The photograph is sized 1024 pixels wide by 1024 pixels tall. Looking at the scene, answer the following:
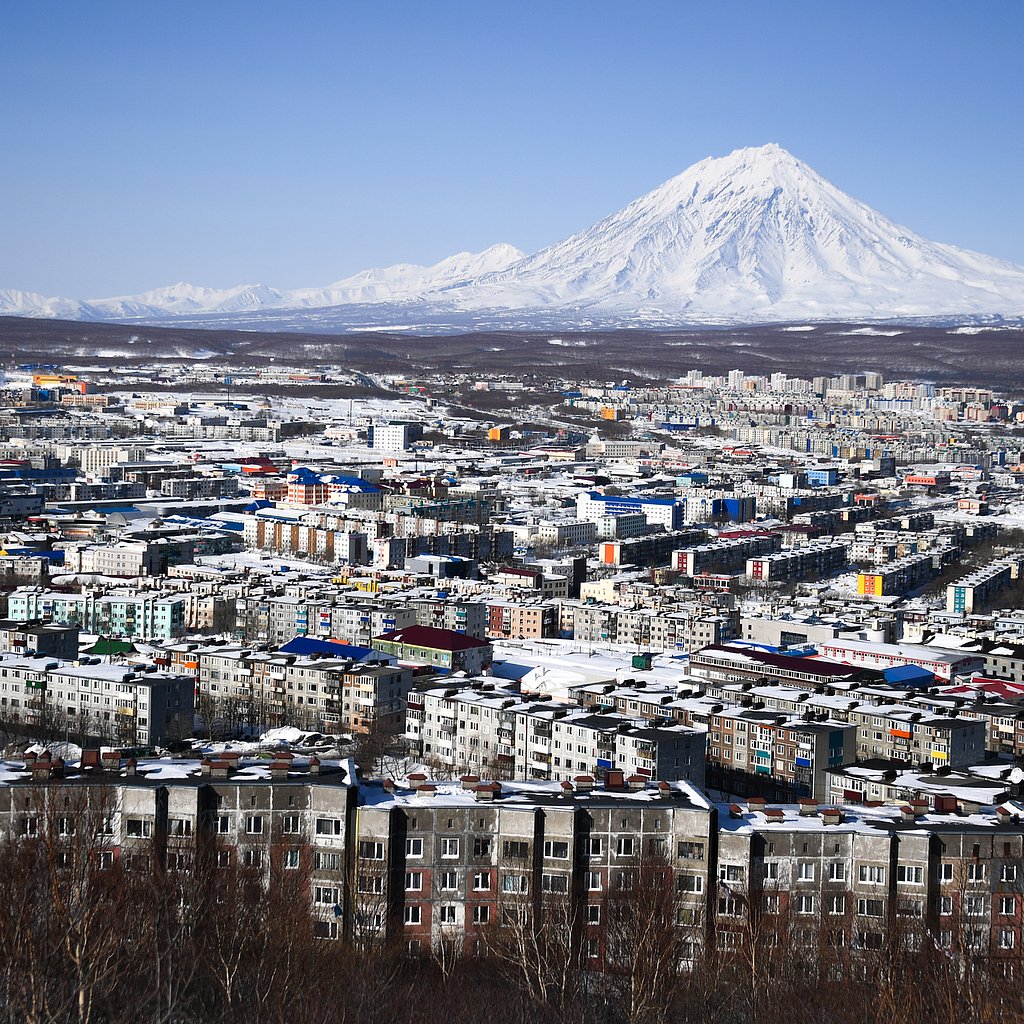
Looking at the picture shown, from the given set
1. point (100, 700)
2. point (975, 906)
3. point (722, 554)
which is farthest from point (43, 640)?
point (722, 554)

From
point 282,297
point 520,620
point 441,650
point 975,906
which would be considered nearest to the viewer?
point 975,906

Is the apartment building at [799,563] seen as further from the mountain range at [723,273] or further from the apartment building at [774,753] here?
the mountain range at [723,273]

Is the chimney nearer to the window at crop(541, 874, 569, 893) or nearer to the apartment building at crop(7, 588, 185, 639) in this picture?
the window at crop(541, 874, 569, 893)

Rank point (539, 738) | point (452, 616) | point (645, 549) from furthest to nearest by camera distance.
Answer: point (645, 549) < point (452, 616) < point (539, 738)

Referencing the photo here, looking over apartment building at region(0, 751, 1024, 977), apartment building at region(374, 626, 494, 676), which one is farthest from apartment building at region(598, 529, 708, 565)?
apartment building at region(0, 751, 1024, 977)

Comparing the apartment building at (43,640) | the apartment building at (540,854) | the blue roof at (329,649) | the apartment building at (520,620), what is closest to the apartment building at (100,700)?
the blue roof at (329,649)

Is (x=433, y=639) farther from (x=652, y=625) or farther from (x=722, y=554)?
(x=722, y=554)

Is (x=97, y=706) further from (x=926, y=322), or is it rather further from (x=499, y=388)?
(x=926, y=322)
